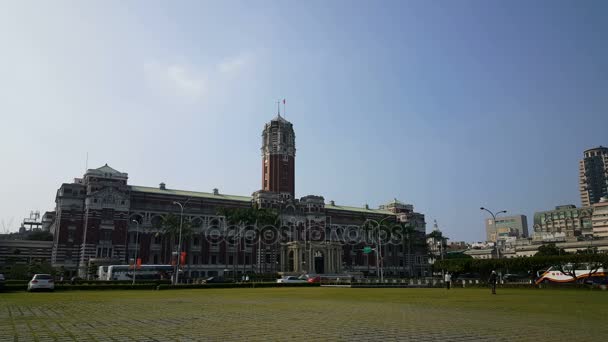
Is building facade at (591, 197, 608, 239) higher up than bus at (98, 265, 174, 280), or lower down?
higher up

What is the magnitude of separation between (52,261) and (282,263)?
162 feet

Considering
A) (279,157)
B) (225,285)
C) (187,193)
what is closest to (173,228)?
(187,193)

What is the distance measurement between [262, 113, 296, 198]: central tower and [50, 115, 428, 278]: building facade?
0.27m

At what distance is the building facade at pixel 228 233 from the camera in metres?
Answer: 92.2

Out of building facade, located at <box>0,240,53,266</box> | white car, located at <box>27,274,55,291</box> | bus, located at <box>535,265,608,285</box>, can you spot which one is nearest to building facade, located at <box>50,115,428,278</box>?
building facade, located at <box>0,240,53,266</box>

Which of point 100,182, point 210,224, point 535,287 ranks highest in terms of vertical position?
point 100,182

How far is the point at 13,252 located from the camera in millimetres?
93500

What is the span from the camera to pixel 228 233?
346 feet

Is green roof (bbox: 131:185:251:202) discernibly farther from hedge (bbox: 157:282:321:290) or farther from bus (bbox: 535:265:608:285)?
bus (bbox: 535:265:608:285)

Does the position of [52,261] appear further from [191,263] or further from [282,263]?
[282,263]

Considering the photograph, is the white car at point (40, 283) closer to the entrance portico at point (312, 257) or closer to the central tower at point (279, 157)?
the entrance portico at point (312, 257)

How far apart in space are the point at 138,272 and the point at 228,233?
33.0 metres

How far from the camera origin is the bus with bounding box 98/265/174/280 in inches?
2872

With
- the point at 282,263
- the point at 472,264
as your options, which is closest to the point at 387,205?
the point at 282,263
